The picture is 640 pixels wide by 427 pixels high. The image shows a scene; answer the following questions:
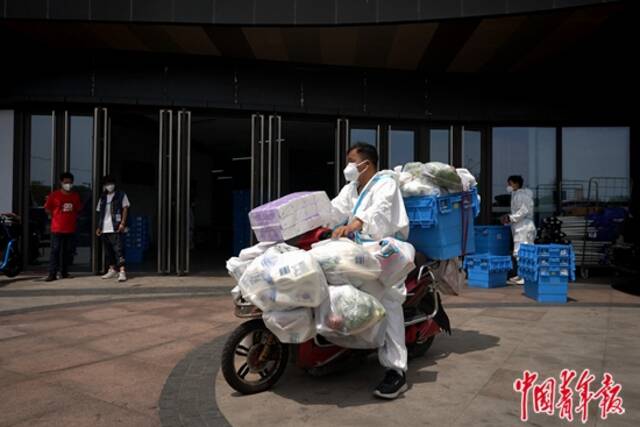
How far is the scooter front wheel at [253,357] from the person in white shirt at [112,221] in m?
6.05

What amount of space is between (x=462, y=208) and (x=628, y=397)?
1888mm

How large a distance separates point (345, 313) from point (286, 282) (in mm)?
453

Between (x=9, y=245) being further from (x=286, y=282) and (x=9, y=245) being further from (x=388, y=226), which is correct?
(x=388, y=226)

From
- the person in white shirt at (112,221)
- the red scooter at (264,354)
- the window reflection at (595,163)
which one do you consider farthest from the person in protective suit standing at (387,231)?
the window reflection at (595,163)

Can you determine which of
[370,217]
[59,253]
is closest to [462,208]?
[370,217]

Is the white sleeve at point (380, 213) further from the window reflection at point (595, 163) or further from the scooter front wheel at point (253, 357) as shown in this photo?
the window reflection at point (595, 163)

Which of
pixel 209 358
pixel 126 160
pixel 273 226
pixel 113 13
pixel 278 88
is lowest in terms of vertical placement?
pixel 209 358

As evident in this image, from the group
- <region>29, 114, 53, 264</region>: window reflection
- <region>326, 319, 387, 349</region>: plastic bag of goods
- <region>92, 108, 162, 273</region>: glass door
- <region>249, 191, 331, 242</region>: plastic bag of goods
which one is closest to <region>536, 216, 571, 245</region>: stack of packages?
<region>326, 319, 387, 349</region>: plastic bag of goods

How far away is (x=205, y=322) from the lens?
5379 millimetres

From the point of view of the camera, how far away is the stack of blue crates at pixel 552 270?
6.59m

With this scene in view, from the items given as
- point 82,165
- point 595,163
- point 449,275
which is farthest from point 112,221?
point 595,163

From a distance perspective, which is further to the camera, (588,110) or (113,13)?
(588,110)

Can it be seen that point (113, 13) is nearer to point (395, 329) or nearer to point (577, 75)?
point (395, 329)

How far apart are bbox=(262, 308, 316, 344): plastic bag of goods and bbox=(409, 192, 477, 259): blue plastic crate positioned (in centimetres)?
151
